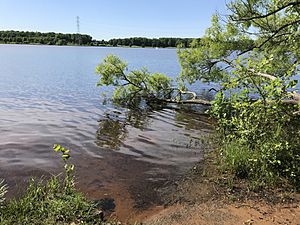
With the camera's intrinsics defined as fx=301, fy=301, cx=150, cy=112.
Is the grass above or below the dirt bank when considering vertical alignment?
above

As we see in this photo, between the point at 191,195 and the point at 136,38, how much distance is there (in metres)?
127

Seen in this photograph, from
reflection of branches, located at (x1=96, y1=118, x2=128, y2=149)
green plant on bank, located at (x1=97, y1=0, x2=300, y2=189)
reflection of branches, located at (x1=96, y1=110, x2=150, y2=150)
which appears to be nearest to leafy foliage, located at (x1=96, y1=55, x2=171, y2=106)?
reflection of branches, located at (x1=96, y1=110, x2=150, y2=150)

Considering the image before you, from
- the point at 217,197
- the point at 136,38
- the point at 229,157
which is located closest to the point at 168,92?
the point at 229,157

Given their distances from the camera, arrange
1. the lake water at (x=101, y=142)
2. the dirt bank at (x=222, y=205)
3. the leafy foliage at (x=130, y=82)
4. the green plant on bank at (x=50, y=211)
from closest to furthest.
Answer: the green plant on bank at (x=50, y=211), the dirt bank at (x=222, y=205), the lake water at (x=101, y=142), the leafy foliage at (x=130, y=82)

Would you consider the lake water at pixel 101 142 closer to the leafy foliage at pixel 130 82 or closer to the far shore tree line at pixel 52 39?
the leafy foliage at pixel 130 82

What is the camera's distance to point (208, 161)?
9.89 metres

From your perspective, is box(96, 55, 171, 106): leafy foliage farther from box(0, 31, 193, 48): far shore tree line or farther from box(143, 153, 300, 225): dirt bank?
box(0, 31, 193, 48): far shore tree line

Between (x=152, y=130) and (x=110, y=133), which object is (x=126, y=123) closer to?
(x=152, y=130)

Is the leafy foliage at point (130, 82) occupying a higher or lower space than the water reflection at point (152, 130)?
higher

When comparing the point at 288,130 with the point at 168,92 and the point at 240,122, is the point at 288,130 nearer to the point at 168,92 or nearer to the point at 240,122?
the point at 240,122

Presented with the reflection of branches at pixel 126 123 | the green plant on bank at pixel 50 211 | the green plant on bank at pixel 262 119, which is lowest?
the reflection of branches at pixel 126 123

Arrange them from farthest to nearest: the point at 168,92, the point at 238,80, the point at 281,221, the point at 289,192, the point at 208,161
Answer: the point at 168,92 < the point at 208,161 < the point at 238,80 < the point at 289,192 < the point at 281,221

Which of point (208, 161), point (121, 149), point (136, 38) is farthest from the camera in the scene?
point (136, 38)

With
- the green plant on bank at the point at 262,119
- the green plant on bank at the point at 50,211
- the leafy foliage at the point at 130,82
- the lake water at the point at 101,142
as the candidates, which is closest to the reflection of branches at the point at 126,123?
the lake water at the point at 101,142
